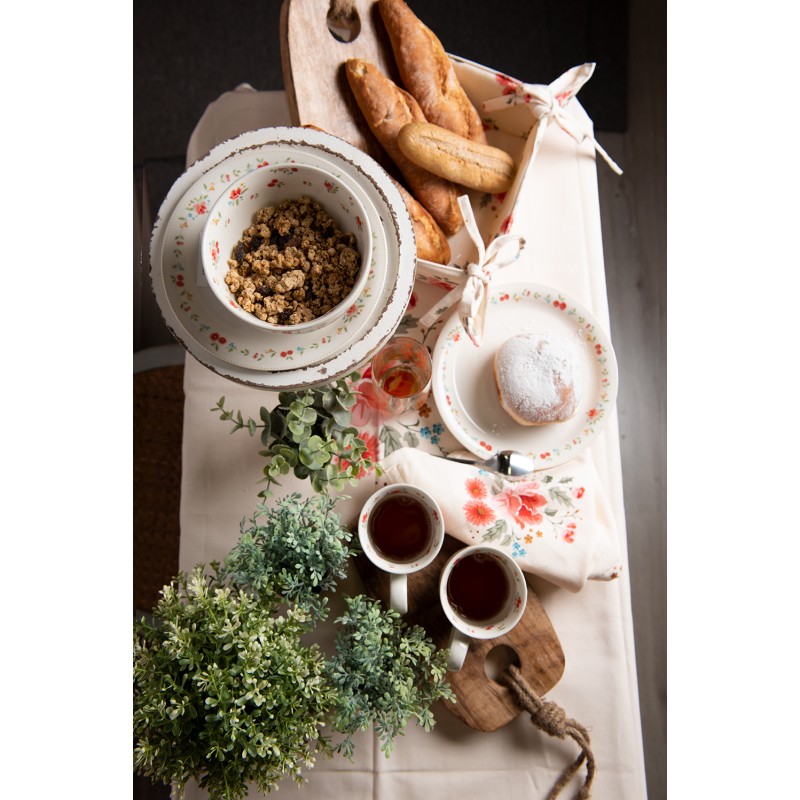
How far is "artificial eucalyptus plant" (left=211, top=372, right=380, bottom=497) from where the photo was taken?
925mm

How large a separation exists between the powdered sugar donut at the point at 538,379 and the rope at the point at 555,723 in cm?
40

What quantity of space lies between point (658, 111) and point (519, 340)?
113cm

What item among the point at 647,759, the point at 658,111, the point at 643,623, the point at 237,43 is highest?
the point at 237,43

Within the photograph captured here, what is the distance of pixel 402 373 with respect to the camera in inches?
42.8

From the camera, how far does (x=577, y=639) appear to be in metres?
1.05

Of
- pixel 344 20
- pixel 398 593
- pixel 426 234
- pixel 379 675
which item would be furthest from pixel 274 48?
pixel 379 675

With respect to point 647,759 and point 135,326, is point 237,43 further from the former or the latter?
point 647,759

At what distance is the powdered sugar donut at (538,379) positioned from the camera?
1.03m

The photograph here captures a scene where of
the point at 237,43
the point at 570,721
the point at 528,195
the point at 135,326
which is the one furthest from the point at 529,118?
the point at 237,43

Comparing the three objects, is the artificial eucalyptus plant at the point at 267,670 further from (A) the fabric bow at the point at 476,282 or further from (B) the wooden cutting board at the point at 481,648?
(A) the fabric bow at the point at 476,282

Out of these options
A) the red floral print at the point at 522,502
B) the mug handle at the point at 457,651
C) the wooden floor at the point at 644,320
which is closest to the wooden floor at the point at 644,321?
the wooden floor at the point at 644,320

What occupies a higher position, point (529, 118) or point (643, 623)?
point (529, 118)

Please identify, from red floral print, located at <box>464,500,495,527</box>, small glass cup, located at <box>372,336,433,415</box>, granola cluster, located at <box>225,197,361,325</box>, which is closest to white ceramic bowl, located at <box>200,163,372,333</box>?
granola cluster, located at <box>225,197,361,325</box>

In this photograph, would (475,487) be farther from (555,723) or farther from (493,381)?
(555,723)
